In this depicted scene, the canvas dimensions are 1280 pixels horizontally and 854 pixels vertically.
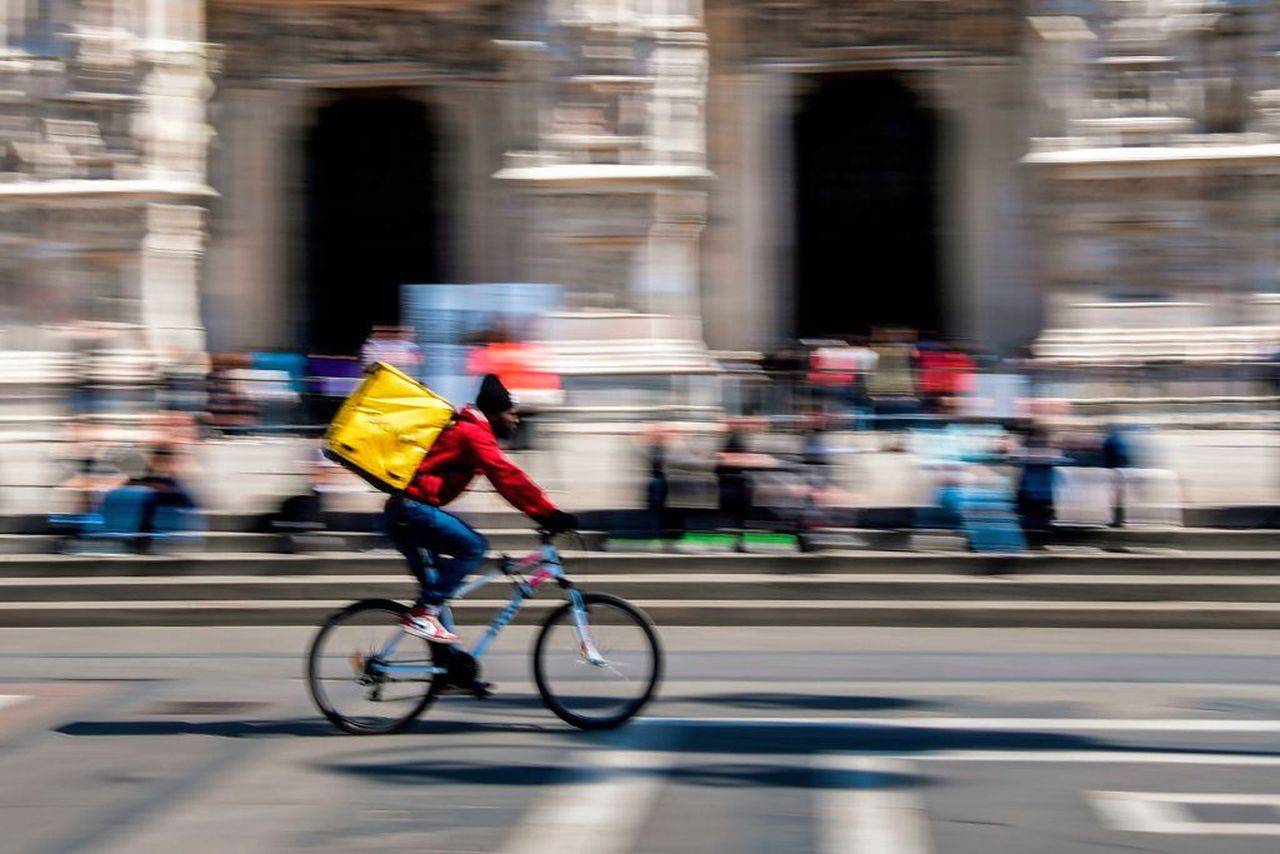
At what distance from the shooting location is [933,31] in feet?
70.0

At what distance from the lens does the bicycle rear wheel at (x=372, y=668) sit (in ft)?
29.6

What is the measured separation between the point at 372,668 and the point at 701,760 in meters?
1.80

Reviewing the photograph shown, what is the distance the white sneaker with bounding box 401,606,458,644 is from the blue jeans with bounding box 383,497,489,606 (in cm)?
5

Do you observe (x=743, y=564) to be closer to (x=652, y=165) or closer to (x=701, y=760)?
(x=701, y=760)

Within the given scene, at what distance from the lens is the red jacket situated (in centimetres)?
876

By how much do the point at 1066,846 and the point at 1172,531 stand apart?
8421 mm

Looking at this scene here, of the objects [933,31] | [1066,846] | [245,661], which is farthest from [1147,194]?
[1066,846]

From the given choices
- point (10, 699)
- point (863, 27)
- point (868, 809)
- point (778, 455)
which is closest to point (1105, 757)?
point (868, 809)

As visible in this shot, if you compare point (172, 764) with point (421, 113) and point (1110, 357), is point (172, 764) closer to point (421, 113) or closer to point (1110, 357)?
point (1110, 357)

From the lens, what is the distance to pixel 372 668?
356 inches

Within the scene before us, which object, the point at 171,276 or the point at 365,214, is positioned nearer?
the point at 171,276

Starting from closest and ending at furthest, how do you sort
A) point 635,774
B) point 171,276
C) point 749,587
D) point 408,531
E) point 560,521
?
point 635,774 → point 560,521 → point 408,531 → point 749,587 → point 171,276

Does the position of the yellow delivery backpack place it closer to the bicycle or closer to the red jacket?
the red jacket

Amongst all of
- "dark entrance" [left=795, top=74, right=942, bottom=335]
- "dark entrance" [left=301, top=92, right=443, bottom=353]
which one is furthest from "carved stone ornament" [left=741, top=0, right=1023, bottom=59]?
"dark entrance" [left=301, top=92, right=443, bottom=353]
